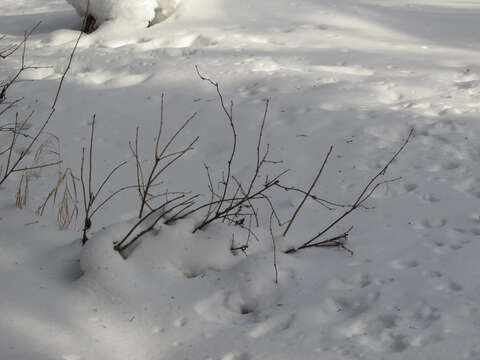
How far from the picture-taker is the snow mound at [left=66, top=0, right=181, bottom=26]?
5.49 m

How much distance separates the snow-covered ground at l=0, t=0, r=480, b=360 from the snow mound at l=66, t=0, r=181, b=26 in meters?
0.15

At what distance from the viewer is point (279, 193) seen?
3.04m

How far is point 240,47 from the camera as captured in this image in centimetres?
481

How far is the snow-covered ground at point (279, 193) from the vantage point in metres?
1.87

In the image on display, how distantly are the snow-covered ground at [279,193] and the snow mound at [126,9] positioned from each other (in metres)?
0.15

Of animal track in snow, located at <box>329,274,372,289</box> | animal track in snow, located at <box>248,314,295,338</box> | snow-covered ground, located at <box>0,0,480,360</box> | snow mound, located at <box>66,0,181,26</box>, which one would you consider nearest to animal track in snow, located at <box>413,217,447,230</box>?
snow-covered ground, located at <box>0,0,480,360</box>

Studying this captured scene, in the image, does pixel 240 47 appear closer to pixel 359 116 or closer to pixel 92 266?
pixel 359 116


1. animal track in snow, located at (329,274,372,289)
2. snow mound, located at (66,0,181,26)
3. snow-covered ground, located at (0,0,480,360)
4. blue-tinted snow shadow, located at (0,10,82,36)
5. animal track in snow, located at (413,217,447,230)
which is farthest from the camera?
blue-tinted snow shadow, located at (0,10,82,36)

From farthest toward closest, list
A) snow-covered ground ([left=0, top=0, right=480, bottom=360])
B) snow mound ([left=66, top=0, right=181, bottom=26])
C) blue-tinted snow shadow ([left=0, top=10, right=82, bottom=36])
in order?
1. blue-tinted snow shadow ([left=0, top=10, right=82, bottom=36])
2. snow mound ([left=66, top=0, right=181, bottom=26])
3. snow-covered ground ([left=0, top=0, right=480, bottom=360])

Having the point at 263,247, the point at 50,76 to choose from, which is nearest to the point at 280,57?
the point at 50,76

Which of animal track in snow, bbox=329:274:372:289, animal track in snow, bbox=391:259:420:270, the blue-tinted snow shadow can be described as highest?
the blue-tinted snow shadow

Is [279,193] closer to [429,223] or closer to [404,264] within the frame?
[429,223]

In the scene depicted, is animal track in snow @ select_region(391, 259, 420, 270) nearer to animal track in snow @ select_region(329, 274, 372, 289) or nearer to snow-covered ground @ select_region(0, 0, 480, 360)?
snow-covered ground @ select_region(0, 0, 480, 360)

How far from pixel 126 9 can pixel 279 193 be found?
10.7 feet
